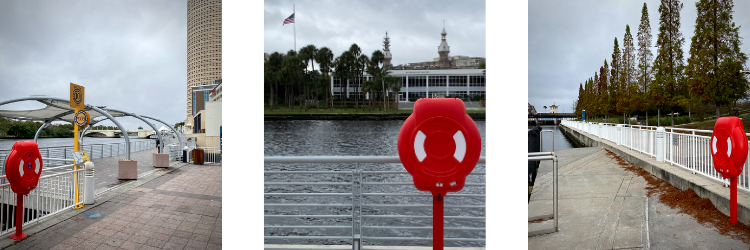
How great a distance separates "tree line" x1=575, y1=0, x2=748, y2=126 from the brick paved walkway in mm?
6853

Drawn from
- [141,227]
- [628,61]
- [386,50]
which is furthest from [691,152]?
[628,61]

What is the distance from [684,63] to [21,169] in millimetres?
14944

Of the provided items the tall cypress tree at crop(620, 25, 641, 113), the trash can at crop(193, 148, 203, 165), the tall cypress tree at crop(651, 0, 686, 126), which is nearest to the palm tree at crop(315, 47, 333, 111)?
the trash can at crop(193, 148, 203, 165)

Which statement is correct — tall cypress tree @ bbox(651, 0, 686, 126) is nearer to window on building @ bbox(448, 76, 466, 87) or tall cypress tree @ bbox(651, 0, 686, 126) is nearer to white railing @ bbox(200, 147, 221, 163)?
window on building @ bbox(448, 76, 466, 87)

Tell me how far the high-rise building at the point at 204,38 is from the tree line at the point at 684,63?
6.66 metres

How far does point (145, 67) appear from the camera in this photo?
342 cm

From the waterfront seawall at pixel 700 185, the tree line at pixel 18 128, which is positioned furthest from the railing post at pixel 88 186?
the waterfront seawall at pixel 700 185

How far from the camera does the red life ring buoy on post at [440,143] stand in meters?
1.08

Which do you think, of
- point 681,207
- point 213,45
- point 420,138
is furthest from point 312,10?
point 681,207

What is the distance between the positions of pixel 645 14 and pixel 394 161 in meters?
18.9

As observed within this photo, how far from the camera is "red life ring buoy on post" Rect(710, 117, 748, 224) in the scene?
2.34m

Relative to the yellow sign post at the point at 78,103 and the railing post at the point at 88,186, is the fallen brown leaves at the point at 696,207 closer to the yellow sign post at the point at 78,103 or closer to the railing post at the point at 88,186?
the railing post at the point at 88,186

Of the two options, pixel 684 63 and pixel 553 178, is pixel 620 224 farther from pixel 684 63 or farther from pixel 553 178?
pixel 684 63

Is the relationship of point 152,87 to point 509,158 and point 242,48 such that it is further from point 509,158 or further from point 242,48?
point 509,158
